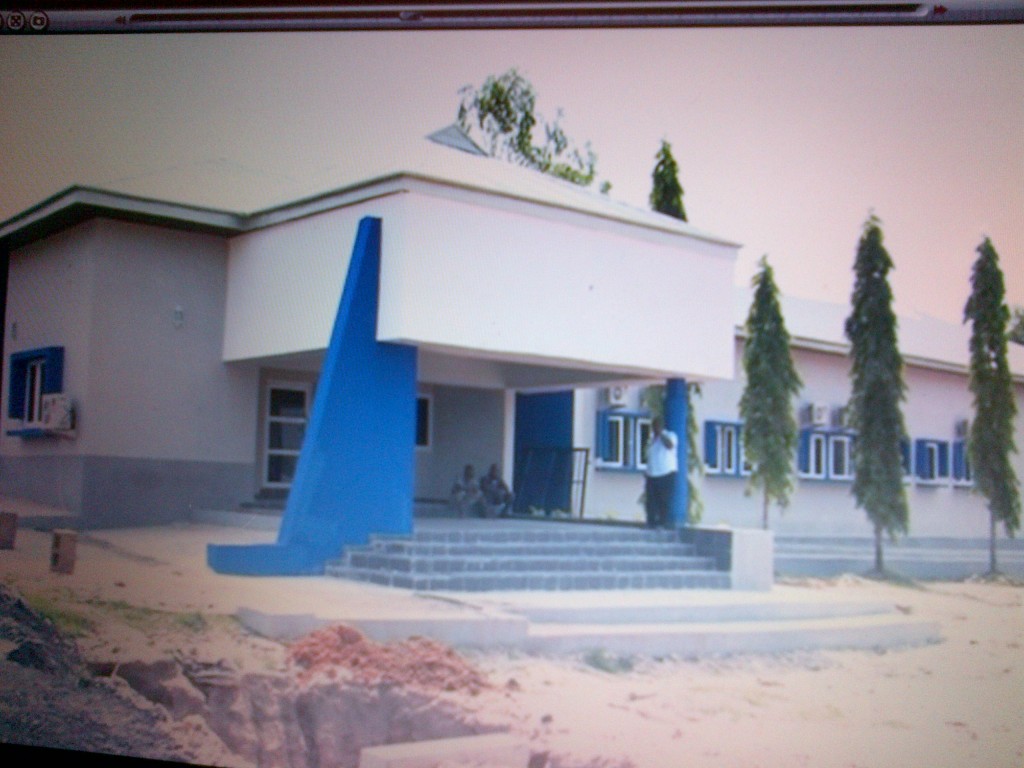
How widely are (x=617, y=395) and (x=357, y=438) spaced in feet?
8.10

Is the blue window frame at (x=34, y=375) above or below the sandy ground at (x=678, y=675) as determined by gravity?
above

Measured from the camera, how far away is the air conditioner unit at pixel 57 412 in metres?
5.31

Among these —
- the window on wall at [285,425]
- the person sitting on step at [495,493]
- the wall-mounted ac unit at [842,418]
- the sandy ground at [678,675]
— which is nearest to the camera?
the sandy ground at [678,675]

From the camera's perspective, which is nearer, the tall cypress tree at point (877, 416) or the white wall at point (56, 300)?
the tall cypress tree at point (877, 416)

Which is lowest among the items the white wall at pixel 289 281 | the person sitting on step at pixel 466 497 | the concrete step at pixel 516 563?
the concrete step at pixel 516 563

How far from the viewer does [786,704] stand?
4.39 metres

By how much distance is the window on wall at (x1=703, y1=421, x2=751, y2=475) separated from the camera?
5.74 m

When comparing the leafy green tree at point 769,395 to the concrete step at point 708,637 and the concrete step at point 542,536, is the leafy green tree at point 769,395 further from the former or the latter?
the concrete step at point 542,536

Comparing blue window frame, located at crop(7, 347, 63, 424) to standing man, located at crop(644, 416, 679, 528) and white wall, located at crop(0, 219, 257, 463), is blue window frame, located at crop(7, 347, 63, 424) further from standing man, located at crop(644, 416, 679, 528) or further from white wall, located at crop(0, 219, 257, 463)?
standing man, located at crop(644, 416, 679, 528)

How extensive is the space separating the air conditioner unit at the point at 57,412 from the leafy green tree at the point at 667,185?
8.92ft

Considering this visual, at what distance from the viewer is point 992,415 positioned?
4602 mm

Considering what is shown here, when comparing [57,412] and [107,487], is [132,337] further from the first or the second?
[107,487]

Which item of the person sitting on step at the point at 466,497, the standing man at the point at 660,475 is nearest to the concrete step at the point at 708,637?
the standing man at the point at 660,475

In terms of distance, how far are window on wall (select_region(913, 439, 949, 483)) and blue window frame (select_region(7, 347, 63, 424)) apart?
3.67 metres
